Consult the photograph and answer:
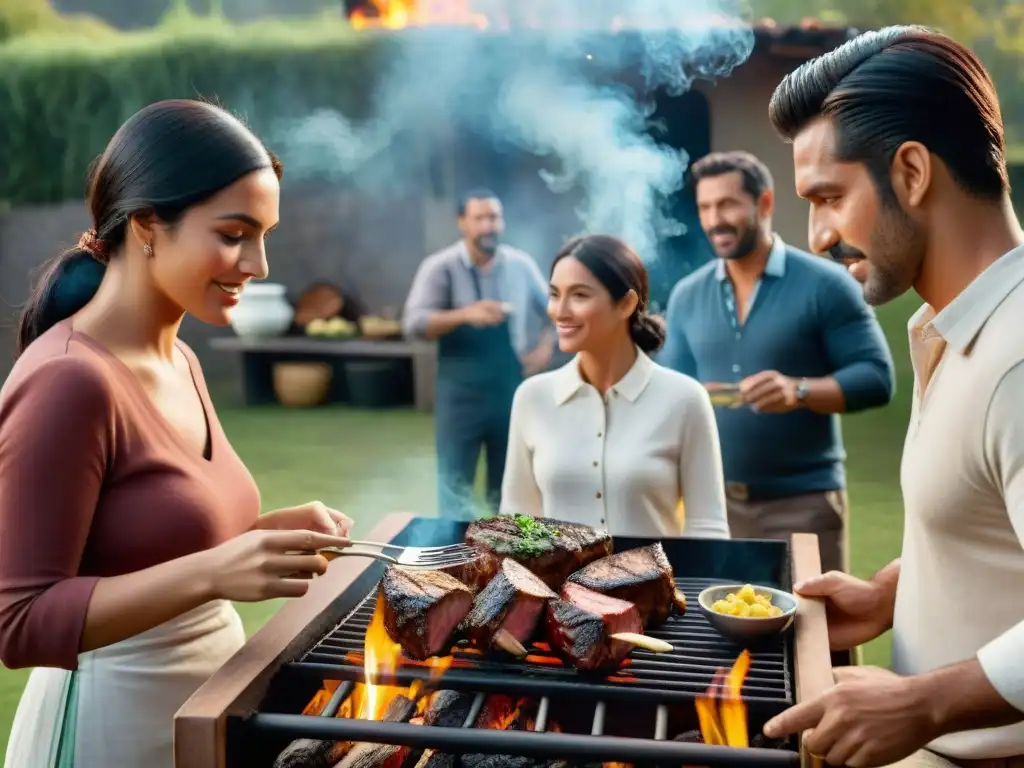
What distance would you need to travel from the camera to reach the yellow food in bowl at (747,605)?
96.8 inches

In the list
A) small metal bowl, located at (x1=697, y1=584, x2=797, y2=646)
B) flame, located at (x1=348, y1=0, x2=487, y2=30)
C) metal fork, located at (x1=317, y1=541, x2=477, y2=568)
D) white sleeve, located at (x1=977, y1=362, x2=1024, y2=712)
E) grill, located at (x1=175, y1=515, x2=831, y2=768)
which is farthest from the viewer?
flame, located at (x1=348, y1=0, x2=487, y2=30)

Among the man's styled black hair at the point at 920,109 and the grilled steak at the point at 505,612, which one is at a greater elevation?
the man's styled black hair at the point at 920,109

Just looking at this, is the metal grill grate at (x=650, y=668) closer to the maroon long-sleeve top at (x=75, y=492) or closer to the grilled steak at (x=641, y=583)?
the grilled steak at (x=641, y=583)

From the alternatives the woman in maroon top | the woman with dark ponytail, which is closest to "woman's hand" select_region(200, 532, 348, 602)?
the woman in maroon top

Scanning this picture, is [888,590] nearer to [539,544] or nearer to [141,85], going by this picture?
[539,544]

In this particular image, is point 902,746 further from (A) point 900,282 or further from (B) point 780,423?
(B) point 780,423

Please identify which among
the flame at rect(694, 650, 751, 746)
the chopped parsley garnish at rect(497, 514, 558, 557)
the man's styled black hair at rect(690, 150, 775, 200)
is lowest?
the flame at rect(694, 650, 751, 746)

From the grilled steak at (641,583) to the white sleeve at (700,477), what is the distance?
1118 mm

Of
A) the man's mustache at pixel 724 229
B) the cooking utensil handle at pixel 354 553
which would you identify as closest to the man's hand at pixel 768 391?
A: the man's mustache at pixel 724 229

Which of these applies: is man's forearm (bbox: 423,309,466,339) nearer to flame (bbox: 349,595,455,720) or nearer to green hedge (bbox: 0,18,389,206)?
flame (bbox: 349,595,455,720)

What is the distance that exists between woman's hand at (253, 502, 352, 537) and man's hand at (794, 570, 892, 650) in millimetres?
1260

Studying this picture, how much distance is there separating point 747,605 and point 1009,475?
0.86 m

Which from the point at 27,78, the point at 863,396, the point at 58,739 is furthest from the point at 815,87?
the point at 27,78

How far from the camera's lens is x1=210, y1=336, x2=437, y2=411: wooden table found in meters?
12.5
